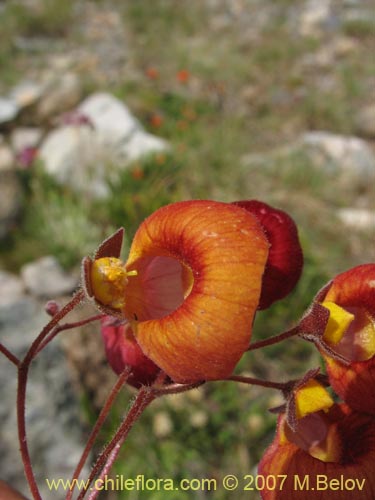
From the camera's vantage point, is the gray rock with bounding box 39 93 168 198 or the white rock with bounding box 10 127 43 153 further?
the white rock with bounding box 10 127 43 153

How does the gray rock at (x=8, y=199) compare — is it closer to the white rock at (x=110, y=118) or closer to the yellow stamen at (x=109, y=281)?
the white rock at (x=110, y=118)

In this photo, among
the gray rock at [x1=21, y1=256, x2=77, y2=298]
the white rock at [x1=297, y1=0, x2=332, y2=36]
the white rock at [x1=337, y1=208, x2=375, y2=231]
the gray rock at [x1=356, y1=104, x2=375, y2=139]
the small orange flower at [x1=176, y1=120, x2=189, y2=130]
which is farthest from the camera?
the white rock at [x1=297, y1=0, x2=332, y2=36]

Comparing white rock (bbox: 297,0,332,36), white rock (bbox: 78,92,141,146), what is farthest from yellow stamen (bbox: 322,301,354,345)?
white rock (bbox: 297,0,332,36)

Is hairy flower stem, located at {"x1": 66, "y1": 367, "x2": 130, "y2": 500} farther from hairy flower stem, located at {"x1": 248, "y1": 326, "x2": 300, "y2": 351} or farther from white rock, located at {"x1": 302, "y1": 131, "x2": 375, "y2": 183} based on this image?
white rock, located at {"x1": 302, "y1": 131, "x2": 375, "y2": 183}

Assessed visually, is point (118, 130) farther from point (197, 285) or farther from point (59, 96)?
Result: point (197, 285)

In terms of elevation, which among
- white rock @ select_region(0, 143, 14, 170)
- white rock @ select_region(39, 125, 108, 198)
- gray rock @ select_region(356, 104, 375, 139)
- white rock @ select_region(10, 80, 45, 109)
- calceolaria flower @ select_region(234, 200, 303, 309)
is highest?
calceolaria flower @ select_region(234, 200, 303, 309)

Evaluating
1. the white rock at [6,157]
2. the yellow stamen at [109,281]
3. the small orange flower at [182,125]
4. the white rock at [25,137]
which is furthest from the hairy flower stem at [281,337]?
the small orange flower at [182,125]

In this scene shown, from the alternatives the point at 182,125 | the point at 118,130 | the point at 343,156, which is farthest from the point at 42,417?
the point at 343,156
